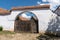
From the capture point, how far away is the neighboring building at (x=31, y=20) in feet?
62.6

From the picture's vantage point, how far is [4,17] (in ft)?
67.9

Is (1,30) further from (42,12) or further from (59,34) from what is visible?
(59,34)

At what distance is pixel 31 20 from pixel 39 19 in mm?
1081

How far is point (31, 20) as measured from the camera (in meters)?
20.0

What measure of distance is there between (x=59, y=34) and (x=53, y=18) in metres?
1.92

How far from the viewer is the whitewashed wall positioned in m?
19.0

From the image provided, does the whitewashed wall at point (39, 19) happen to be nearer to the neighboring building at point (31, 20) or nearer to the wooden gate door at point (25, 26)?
the neighboring building at point (31, 20)

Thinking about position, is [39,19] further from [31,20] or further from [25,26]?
[25,26]

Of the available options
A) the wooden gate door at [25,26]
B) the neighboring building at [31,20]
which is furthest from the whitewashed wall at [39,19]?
the wooden gate door at [25,26]

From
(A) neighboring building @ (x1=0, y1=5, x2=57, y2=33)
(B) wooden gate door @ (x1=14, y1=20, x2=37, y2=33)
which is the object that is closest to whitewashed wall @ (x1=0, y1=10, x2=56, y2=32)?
(A) neighboring building @ (x1=0, y1=5, x2=57, y2=33)

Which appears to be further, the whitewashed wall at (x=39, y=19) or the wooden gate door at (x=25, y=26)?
the wooden gate door at (x=25, y=26)

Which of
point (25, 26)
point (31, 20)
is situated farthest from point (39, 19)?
point (25, 26)

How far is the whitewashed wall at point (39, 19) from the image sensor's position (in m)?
A: 19.0

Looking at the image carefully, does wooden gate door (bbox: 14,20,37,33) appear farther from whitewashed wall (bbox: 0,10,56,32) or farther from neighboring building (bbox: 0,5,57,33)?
whitewashed wall (bbox: 0,10,56,32)
